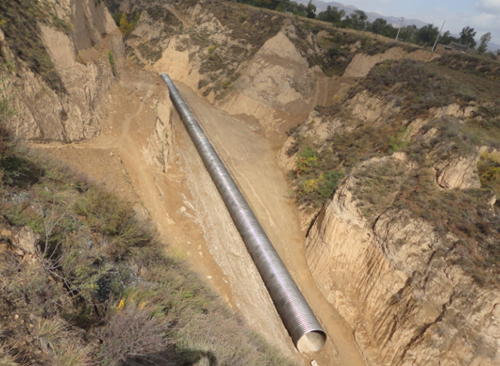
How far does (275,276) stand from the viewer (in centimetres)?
1479

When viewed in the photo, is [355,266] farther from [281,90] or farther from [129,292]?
[281,90]

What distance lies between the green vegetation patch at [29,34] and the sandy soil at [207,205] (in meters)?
4.63

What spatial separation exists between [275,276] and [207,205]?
7.84 metres

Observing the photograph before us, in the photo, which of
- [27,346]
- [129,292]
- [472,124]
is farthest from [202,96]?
[27,346]

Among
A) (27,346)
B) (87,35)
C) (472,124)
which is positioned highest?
(472,124)

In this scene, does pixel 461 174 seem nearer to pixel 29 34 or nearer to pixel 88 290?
pixel 88 290

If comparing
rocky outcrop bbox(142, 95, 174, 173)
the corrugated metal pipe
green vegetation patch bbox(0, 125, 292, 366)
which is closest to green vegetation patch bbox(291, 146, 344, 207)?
the corrugated metal pipe

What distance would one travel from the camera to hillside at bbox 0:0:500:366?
6.63 m

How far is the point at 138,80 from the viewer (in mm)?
27984

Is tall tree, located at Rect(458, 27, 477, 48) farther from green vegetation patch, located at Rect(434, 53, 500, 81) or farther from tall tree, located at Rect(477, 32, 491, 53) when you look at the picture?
green vegetation patch, located at Rect(434, 53, 500, 81)

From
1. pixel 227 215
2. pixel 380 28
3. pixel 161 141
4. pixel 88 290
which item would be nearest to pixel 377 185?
pixel 227 215

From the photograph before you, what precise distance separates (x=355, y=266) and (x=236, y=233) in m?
7.80

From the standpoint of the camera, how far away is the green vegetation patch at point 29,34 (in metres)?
14.6

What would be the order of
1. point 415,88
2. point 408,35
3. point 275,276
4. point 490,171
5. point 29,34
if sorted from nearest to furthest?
point 275,276
point 490,171
point 29,34
point 415,88
point 408,35
